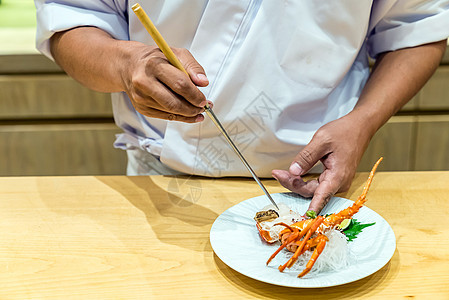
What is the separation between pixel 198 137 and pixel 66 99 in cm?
119

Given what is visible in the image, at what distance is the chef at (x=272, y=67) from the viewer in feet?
3.69

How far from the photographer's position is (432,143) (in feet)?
7.60

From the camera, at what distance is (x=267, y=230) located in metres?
0.95

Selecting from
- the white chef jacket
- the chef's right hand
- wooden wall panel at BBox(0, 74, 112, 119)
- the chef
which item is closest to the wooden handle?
the chef's right hand

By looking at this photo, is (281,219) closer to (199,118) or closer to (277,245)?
(277,245)

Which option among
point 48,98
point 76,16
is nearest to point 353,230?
point 76,16

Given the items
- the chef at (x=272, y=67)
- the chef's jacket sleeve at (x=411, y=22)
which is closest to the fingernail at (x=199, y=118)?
the chef at (x=272, y=67)

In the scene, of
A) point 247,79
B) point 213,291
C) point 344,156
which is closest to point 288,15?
point 247,79

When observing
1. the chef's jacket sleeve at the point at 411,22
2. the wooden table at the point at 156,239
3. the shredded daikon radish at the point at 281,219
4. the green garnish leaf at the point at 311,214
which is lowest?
the wooden table at the point at 156,239

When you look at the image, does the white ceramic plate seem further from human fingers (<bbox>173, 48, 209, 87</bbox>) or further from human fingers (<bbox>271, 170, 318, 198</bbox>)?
human fingers (<bbox>173, 48, 209, 87</bbox>)

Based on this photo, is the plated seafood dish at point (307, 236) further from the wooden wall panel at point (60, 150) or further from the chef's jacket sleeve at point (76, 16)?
the wooden wall panel at point (60, 150)

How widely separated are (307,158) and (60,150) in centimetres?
155

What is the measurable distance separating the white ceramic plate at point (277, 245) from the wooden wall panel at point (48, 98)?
1.35m

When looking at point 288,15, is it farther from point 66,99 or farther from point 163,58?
point 66,99
